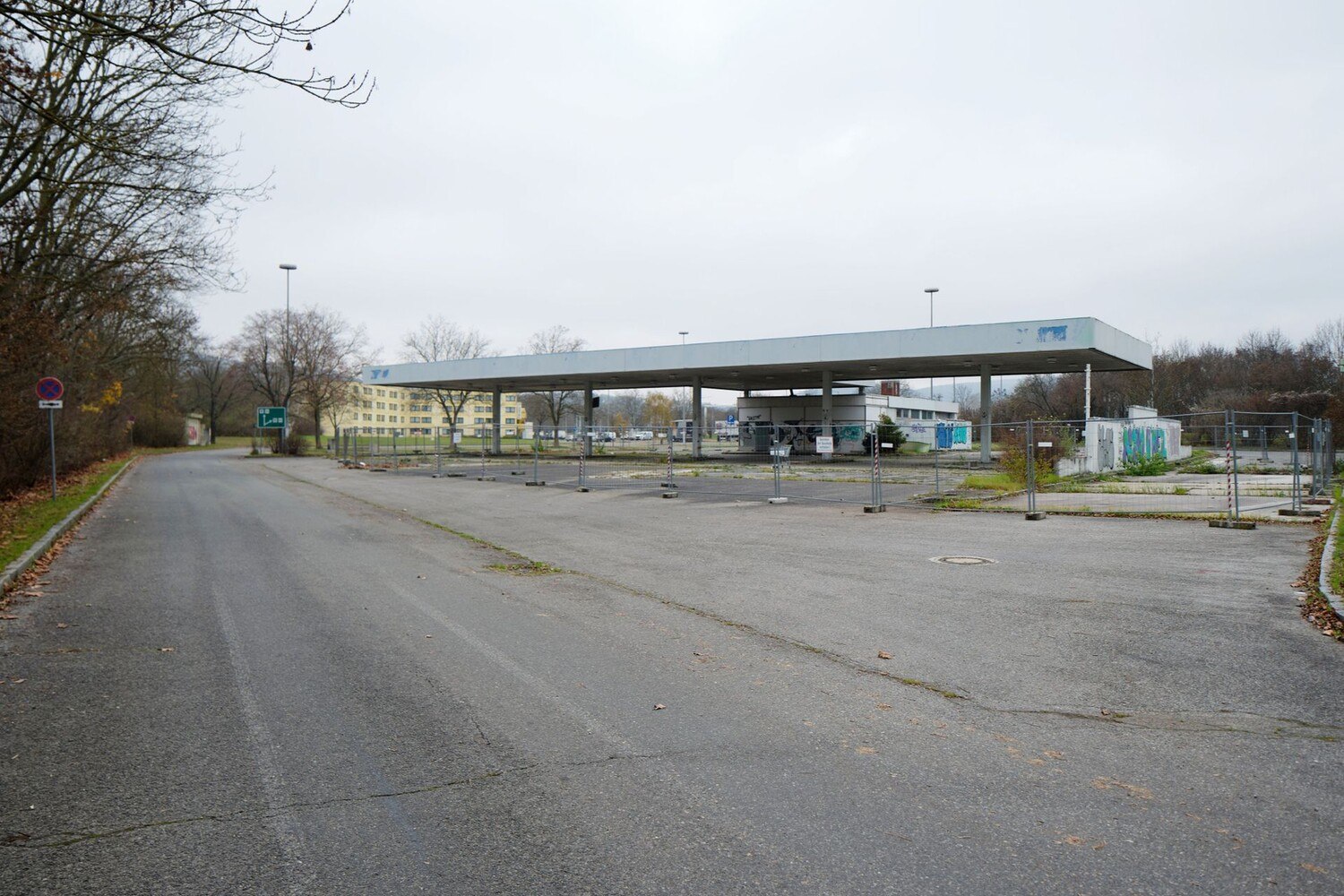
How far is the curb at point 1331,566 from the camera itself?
813cm

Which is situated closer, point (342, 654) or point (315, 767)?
point (315, 767)

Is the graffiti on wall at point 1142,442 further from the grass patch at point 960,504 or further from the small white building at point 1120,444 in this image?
the grass patch at point 960,504

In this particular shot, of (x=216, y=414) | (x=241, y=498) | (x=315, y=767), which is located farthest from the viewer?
(x=216, y=414)

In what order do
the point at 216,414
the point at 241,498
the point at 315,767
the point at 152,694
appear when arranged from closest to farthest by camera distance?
the point at 315,767, the point at 152,694, the point at 241,498, the point at 216,414

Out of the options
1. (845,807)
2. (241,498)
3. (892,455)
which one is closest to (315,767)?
(845,807)

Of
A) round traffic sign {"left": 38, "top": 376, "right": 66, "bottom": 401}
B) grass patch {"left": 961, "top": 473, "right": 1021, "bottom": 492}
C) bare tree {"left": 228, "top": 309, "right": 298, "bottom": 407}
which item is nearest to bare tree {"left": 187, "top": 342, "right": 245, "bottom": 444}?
bare tree {"left": 228, "top": 309, "right": 298, "bottom": 407}

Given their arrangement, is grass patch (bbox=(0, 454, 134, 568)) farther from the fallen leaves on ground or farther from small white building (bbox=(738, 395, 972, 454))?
small white building (bbox=(738, 395, 972, 454))

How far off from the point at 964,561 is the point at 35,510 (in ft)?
62.1

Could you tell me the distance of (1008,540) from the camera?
1444cm

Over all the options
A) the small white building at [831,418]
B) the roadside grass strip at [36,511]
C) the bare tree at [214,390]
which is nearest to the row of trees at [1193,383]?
the small white building at [831,418]

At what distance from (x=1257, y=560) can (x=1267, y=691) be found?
7088 mm

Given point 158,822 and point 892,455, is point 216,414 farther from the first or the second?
point 158,822

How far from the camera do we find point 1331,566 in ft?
33.3

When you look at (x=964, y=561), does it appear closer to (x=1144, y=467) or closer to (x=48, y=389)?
(x=48, y=389)
